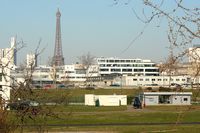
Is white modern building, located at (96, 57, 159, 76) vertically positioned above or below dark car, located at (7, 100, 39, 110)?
above

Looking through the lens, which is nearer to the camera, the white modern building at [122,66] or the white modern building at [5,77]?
the white modern building at [5,77]

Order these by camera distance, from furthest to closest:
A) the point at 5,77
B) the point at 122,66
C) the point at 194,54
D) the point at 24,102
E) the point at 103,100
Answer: the point at 122,66 < the point at 103,100 < the point at 5,77 < the point at 24,102 < the point at 194,54

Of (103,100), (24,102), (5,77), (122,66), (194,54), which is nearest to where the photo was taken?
(194,54)

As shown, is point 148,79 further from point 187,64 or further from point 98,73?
point 187,64

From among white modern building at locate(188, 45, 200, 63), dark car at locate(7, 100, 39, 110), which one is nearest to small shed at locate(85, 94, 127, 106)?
dark car at locate(7, 100, 39, 110)

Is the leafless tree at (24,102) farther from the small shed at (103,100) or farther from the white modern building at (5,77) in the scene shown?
the small shed at (103,100)

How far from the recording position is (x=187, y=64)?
14.7ft

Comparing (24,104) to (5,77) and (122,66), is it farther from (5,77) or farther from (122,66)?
(122,66)

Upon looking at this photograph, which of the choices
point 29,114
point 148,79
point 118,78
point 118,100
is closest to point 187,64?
point 29,114

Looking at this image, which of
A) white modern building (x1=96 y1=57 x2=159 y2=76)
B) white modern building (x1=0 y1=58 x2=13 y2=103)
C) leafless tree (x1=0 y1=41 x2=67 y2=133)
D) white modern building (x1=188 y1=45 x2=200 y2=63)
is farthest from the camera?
white modern building (x1=96 y1=57 x2=159 y2=76)

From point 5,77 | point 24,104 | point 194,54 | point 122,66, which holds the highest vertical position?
point 122,66

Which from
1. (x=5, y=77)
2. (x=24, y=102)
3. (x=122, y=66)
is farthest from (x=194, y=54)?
(x=122, y=66)

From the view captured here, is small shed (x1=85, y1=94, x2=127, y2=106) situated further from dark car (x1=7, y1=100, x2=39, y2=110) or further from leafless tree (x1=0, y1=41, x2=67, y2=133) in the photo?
dark car (x1=7, y1=100, x2=39, y2=110)

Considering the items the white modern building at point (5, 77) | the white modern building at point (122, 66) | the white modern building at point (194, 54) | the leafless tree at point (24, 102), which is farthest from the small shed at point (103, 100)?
the white modern building at point (122, 66)
